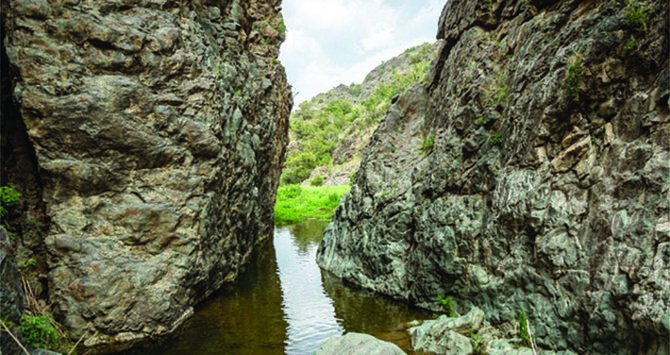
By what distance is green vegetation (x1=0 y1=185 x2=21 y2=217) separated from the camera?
1369cm

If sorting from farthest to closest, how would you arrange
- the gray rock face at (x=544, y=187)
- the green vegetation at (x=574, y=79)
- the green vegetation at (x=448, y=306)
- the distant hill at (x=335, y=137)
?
the distant hill at (x=335, y=137), the green vegetation at (x=448, y=306), the green vegetation at (x=574, y=79), the gray rock face at (x=544, y=187)

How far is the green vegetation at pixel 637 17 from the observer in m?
11.1

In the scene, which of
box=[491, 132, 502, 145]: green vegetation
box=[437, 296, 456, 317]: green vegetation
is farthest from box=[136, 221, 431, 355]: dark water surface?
box=[491, 132, 502, 145]: green vegetation

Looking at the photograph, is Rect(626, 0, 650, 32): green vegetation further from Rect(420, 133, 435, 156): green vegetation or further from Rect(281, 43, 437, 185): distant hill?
Rect(281, 43, 437, 185): distant hill

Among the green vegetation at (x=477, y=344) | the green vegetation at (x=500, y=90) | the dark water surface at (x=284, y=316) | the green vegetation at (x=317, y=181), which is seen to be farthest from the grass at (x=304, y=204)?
the green vegetation at (x=477, y=344)

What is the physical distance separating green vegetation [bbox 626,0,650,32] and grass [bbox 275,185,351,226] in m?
→ 39.8

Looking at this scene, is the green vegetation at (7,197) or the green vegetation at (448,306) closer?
the green vegetation at (7,197)

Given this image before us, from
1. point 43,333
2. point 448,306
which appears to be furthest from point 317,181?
point 43,333

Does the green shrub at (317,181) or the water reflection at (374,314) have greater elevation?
the green shrub at (317,181)

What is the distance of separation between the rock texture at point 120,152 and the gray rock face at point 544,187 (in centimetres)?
964

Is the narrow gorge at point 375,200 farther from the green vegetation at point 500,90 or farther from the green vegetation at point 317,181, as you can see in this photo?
the green vegetation at point 317,181

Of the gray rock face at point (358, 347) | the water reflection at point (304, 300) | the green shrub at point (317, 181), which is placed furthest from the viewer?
the green shrub at point (317, 181)

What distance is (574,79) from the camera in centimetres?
1255

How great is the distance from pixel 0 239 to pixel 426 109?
69.2ft
